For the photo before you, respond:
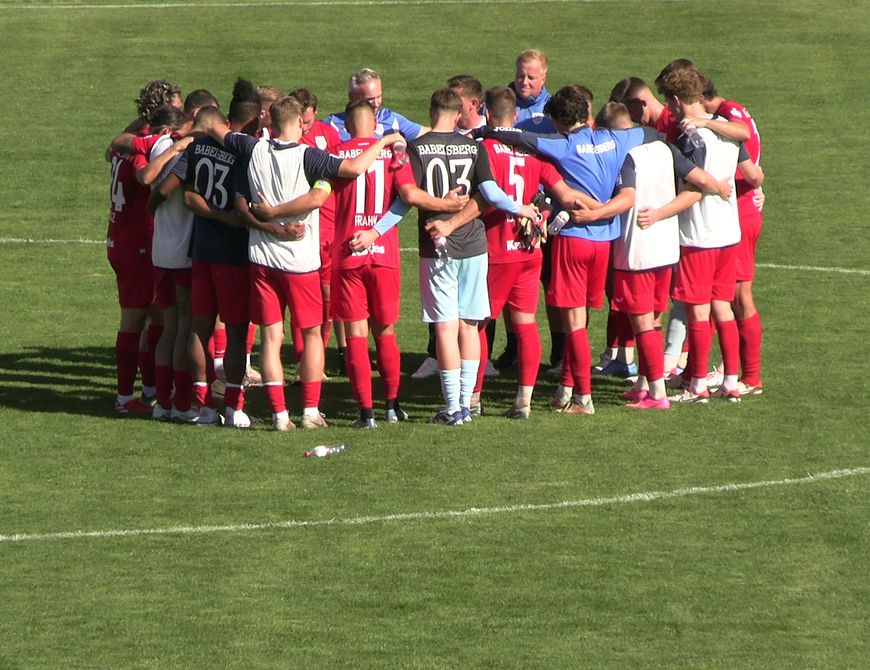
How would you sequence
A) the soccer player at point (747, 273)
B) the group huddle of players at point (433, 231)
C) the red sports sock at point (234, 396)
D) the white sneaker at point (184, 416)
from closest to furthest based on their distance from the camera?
the group huddle of players at point (433, 231) < the red sports sock at point (234, 396) < the white sneaker at point (184, 416) < the soccer player at point (747, 273)

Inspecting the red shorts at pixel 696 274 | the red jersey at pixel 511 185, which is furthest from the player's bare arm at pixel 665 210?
the red jersey at pixel 511 185

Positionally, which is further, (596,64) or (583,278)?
(596,64)

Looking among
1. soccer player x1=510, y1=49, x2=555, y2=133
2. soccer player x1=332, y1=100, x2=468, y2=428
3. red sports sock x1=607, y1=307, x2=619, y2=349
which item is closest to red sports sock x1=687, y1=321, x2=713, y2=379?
red sports sock x1=607, y1=307, x2=619, y2=349

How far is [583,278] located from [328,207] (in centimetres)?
200

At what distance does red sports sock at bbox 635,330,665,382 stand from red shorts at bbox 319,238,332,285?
2351 mm

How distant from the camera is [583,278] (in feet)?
40.1

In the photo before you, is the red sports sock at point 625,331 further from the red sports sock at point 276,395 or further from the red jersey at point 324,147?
the red sports sock at point 276,395

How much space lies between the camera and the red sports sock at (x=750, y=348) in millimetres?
13008

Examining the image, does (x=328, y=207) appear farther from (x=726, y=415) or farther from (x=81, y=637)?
(x=81, y=637)

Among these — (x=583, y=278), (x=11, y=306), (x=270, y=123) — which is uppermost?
(x=270, y=123)

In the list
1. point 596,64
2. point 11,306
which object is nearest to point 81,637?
point 11,306

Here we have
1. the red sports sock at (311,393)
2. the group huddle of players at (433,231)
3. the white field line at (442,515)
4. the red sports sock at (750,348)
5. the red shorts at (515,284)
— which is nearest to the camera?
the white field line at (442,515)

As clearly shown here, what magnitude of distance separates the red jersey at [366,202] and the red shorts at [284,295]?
0.86 ft

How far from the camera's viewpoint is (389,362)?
12.1 metres
